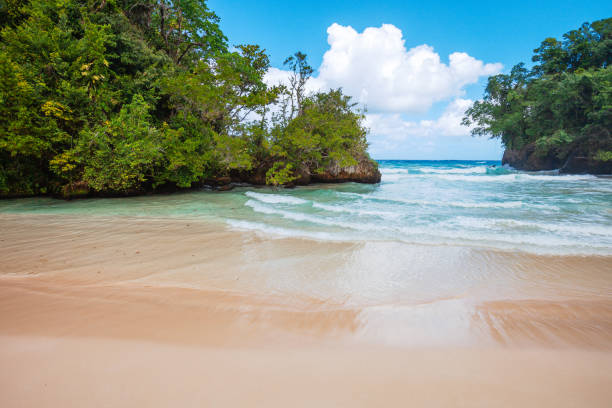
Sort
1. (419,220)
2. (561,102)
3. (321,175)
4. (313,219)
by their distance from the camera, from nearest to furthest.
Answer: (419,220)
(313,219)
(321,175)
(561,102)

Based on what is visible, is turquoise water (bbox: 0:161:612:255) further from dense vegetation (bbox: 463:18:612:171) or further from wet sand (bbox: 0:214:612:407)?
dense vegetation (bbox: 463:18:612:171)

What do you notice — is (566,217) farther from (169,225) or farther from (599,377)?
(169,225)

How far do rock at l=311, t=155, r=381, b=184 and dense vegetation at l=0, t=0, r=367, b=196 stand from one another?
321cm

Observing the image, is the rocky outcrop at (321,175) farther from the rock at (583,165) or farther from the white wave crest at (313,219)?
the rock at (583,165)

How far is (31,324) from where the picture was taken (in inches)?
96.3

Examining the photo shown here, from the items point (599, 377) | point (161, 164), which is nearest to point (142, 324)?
point (599, 377)

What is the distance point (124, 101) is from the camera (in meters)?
12.2

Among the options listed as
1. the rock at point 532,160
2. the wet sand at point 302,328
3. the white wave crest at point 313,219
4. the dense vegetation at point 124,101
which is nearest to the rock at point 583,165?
the rock at point 532,160

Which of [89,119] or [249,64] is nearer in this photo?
[89,119]

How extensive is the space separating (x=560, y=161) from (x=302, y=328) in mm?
44927

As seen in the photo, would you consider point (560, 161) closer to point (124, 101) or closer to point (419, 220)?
point (419, 220)

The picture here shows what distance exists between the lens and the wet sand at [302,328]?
1.73 metres

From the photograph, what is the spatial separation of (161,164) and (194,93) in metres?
4.24

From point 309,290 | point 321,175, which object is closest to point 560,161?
point 321,175
